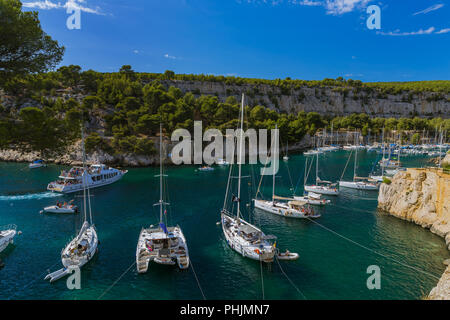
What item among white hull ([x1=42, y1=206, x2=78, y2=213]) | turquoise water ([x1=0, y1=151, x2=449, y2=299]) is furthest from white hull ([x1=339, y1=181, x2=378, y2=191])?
white hull ([x1=42, y1=206, x2=78, y2=213])

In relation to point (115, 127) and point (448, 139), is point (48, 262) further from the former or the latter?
point (448, 139)

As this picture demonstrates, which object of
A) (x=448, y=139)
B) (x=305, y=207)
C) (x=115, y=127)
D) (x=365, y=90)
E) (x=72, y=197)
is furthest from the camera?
(x=365, y=90)

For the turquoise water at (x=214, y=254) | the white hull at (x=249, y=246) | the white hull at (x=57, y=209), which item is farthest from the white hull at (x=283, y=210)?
the white hull at (x=57, y=209)

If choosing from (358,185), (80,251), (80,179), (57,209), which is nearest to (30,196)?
(80,179)

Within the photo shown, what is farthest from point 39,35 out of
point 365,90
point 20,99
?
point 365,90

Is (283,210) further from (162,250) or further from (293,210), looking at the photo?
(162,250)

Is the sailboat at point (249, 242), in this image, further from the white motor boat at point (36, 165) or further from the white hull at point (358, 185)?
the white motor boat at point (36, 165)
